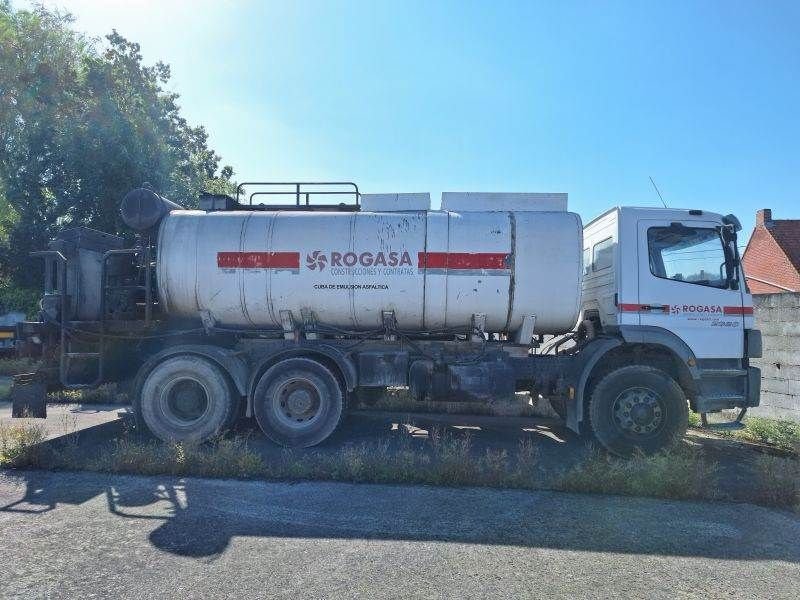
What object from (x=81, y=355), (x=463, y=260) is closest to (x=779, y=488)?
(x=463, y=260)

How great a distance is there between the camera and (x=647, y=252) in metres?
7.11

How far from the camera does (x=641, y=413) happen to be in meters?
6.88

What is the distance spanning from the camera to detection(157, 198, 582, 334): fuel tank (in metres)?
7.17

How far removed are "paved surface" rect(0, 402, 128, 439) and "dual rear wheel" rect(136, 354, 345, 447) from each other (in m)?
1.25

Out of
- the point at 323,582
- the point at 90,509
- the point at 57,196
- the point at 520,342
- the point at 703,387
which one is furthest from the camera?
the point at 57,196

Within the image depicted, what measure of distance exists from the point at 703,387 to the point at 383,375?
416cm

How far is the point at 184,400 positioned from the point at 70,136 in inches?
514

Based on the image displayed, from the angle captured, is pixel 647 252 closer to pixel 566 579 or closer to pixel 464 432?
pixel 464 432

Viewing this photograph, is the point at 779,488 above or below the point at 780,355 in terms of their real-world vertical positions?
below

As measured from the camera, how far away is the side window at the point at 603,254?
7371 millimetres

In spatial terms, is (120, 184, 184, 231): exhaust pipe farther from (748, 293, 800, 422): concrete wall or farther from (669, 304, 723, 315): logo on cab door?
(748, 293, 800, 422): concrete wall

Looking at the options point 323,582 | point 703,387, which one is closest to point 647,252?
point 703,387

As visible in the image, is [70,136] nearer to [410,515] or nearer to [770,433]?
[410,515]

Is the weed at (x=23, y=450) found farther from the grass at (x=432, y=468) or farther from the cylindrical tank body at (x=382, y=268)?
the cylindrical tank body at (x=382, y=268)
